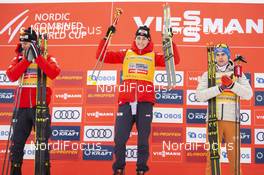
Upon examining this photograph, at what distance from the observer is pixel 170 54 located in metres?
4.57

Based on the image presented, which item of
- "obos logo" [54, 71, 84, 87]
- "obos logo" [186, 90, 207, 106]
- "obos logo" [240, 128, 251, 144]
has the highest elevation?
"obos logo" [54, 71, 84, 87]

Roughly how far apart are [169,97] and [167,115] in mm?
239

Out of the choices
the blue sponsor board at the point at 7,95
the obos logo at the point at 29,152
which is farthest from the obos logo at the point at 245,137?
the blue sponsor board at the point at 7,95

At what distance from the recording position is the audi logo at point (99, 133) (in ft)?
18.7

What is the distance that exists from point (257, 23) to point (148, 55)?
1.98 m

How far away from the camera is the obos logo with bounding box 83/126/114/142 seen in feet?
18.7

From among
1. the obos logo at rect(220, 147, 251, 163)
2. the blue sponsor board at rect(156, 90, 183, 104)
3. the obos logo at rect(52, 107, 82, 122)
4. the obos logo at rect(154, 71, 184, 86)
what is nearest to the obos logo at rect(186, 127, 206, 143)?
the obos logo at rect(220, 147, 251, 163)

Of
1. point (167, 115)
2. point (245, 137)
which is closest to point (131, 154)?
point (167, 115)

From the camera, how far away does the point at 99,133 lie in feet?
18.7

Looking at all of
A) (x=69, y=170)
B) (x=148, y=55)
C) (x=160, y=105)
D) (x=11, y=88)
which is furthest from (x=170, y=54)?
(x=11, y=88)

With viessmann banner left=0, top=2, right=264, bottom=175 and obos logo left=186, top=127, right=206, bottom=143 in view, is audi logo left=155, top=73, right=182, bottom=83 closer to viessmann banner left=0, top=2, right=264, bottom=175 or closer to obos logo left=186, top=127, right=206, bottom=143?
viessmann banner left=0, top=2, right=264, bottom=175

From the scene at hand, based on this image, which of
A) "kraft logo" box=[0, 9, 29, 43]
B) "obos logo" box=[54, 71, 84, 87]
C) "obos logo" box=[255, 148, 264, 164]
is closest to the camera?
"obos logo" box=[255, 148, 264, 164]

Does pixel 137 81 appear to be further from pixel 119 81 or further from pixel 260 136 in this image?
pixel 260 136

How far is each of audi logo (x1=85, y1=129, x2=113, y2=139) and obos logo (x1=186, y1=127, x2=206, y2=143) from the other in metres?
1.00
